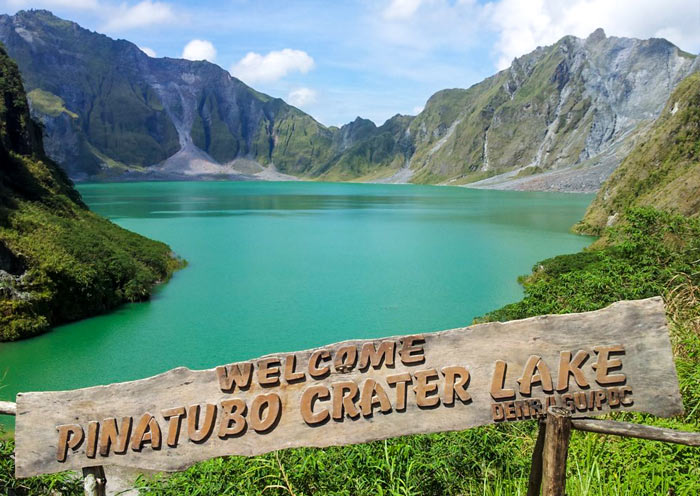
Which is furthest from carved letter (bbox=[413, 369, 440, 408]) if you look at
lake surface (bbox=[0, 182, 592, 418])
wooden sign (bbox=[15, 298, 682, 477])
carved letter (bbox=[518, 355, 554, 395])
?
lake surface (bbox=[0, 182, 592, 418])

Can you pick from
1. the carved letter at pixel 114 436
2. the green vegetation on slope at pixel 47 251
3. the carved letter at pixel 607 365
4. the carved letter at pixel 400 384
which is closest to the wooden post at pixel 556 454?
the carved letter at pixel 607 365

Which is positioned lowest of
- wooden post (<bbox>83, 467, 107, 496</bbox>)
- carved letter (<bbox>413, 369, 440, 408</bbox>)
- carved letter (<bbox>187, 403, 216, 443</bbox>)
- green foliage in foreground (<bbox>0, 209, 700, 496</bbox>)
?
green foliage in foreground (<bbox>0, 209, 700, 496</bbox>)

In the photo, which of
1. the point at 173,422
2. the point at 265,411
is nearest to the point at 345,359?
the point at 265,411

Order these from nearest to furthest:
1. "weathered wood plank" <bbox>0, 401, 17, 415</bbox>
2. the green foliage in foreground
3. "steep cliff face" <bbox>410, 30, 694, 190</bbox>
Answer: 1. "weathered wood plank" <bbox>0, 401, 17, 415</bbox>
2. the green foliage in foreground
3. "steep cliff face" <bbox>410, 30, 694, 190</bbox>

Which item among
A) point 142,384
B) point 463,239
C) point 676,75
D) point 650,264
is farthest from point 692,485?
point 676,75

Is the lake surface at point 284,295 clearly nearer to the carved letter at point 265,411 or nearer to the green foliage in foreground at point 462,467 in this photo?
the green foliage in foreground at point 462,467

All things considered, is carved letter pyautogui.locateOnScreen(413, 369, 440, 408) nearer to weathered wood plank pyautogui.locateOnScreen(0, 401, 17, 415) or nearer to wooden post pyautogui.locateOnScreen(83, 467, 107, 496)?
wooden post pyautogui.locateOnScreen(83, 467, 107, 496)

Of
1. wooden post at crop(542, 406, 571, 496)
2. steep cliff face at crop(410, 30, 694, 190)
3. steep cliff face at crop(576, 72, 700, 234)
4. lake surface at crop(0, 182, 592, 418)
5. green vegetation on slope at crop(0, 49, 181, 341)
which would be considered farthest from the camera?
steep cliff face at crop(410, 30, 694, 190)
